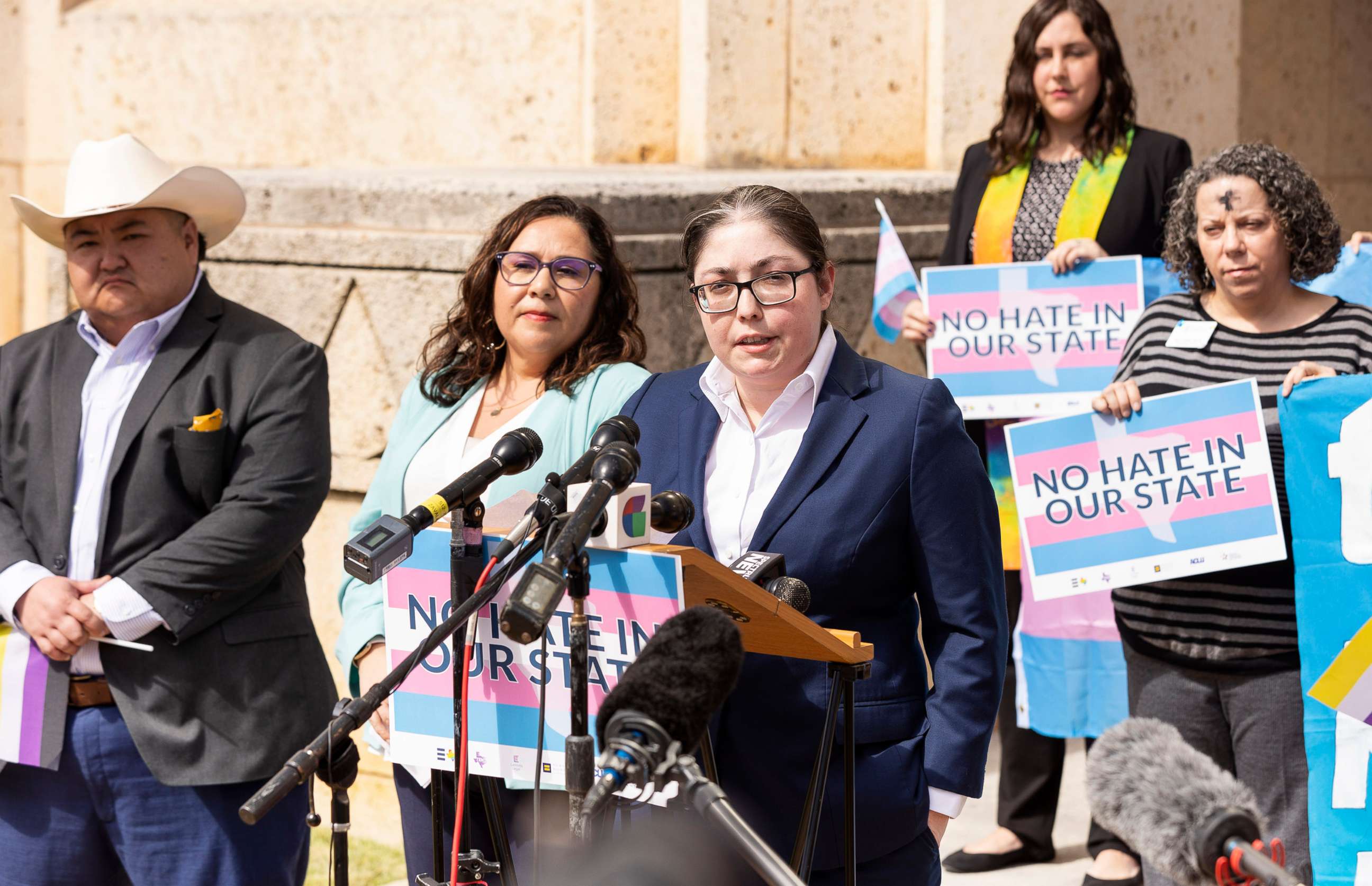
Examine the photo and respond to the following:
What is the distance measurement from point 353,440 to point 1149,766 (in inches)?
194

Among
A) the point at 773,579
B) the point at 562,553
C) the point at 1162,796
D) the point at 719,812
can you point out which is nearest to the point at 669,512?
the point at 773,579

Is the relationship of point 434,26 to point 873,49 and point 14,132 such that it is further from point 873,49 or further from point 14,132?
point 14,132

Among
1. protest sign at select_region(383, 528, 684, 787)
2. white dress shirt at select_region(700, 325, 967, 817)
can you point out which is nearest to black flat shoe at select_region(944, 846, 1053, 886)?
white dress shirt at select_region(700, 325, 967, 817)

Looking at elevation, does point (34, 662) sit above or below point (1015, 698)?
above

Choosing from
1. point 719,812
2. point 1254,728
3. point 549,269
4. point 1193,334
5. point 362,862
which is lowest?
point 362,862

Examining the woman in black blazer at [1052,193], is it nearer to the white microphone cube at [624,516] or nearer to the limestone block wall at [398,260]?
the limestone block wall at [398,260]

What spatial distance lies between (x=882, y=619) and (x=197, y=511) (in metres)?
2.06

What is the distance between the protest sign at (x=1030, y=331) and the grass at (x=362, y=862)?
274 centimetres

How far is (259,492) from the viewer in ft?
14.3

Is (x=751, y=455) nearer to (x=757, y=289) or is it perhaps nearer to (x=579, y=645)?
(x=757, y=289)

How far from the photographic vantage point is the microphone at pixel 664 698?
216 cm

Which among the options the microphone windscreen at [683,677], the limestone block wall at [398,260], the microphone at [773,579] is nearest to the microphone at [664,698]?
the microphone windscreen at [683,677]

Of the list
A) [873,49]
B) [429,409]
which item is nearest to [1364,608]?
[429,409]

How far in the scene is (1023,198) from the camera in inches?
231
